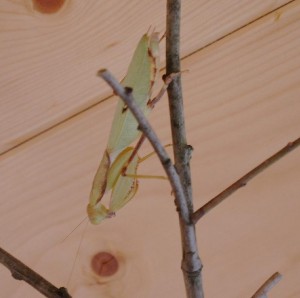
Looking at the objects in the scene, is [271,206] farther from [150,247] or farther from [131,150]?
[131,150]

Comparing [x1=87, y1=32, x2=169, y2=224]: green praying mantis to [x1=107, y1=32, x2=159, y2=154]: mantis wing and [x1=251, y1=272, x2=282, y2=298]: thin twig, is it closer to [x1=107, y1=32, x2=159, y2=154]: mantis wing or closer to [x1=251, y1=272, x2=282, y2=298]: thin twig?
[x1=107, y1=32, x2=159, y2=154]: mantis wing

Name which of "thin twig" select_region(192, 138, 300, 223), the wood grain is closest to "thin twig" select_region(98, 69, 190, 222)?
"thin twig" select_region(192, 138, 300, 223)

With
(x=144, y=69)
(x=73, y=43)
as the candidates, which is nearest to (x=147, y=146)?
(x=73, y=43)

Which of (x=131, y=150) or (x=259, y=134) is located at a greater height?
(x=259, y=134)

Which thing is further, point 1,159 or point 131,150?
point 1,159

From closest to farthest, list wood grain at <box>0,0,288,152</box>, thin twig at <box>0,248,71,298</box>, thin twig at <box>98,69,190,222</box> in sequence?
thin twig at <box>98,69,190,222</box> < thin twig at <box>0,248,71,298</box> < wood grain at <box>0,0,288,152</box>

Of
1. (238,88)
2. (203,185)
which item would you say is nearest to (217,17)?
(238,88)
